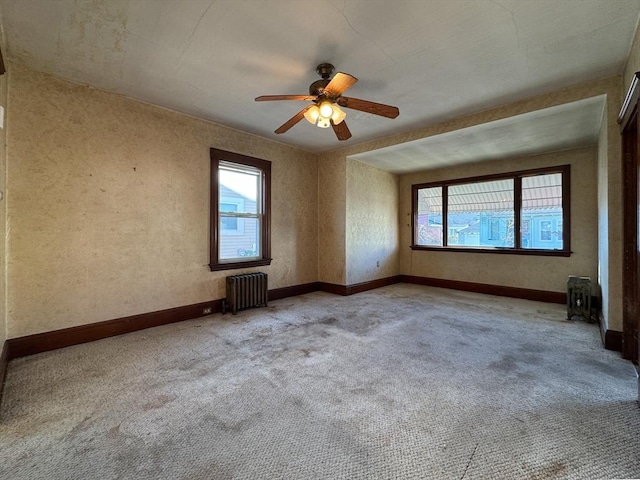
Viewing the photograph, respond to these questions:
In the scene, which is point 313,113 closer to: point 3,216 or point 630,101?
point 630,101

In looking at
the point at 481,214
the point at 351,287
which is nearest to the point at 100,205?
the point at 351,287

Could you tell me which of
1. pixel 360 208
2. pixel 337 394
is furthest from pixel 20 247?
pixel 360 208

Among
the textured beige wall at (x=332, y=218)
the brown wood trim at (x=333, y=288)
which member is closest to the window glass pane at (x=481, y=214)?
the textured beige wall at (x=332, y=218)

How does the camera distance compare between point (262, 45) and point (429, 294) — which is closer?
point (262, 45)

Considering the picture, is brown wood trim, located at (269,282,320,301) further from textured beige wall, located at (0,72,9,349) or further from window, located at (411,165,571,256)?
textured beige wall, located at (0,72,9,349)

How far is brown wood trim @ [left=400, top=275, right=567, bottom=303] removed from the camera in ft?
16.2

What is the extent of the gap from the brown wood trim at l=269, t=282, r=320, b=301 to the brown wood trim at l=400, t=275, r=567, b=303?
8.12 ft

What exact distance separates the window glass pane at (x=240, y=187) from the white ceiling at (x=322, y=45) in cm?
117

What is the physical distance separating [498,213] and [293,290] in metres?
4.39

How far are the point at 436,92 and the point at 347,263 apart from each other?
3191mm

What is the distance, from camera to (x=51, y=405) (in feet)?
6.44

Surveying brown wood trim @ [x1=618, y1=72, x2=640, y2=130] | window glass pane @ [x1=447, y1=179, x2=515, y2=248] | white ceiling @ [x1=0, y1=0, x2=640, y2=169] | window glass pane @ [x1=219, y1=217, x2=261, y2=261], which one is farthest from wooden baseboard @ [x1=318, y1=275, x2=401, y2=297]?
brown wood trim @ [x1=618, y1=72, x2=640, y2=130]

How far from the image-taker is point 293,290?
5.36 meters

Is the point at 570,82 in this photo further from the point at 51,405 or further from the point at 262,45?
the point at 51,405
